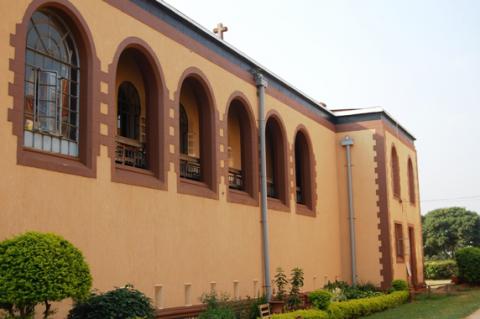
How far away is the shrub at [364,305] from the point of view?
1700cm

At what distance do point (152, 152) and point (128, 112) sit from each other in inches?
64.4

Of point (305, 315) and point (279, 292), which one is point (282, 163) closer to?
point (279, 292)

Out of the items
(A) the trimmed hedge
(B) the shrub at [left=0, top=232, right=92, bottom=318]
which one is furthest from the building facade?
(A) the trimmed hedge

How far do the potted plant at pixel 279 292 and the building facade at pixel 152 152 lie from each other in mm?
431

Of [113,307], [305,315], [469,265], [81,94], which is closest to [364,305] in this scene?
[305,315]

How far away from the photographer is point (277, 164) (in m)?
19.9

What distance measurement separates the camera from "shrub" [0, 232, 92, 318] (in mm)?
8172

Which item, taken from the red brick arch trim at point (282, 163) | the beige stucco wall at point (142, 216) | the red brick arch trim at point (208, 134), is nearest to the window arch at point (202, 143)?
the red brick arch trim at point (208, 134)

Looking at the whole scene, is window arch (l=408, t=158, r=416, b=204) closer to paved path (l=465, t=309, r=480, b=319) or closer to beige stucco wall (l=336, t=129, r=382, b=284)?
beige stucco wall (l=336, t=129, r=382, b=284)

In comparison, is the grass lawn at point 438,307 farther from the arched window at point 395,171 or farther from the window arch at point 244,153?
the window arch at point 244,153

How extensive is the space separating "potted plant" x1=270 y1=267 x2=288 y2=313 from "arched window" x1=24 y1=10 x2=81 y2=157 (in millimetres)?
7043

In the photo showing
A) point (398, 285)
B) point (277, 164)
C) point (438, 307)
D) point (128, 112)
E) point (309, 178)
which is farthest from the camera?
point (398, 285)

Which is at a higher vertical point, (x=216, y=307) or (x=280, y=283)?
(x=280, y=283)

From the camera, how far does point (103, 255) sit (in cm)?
1130
